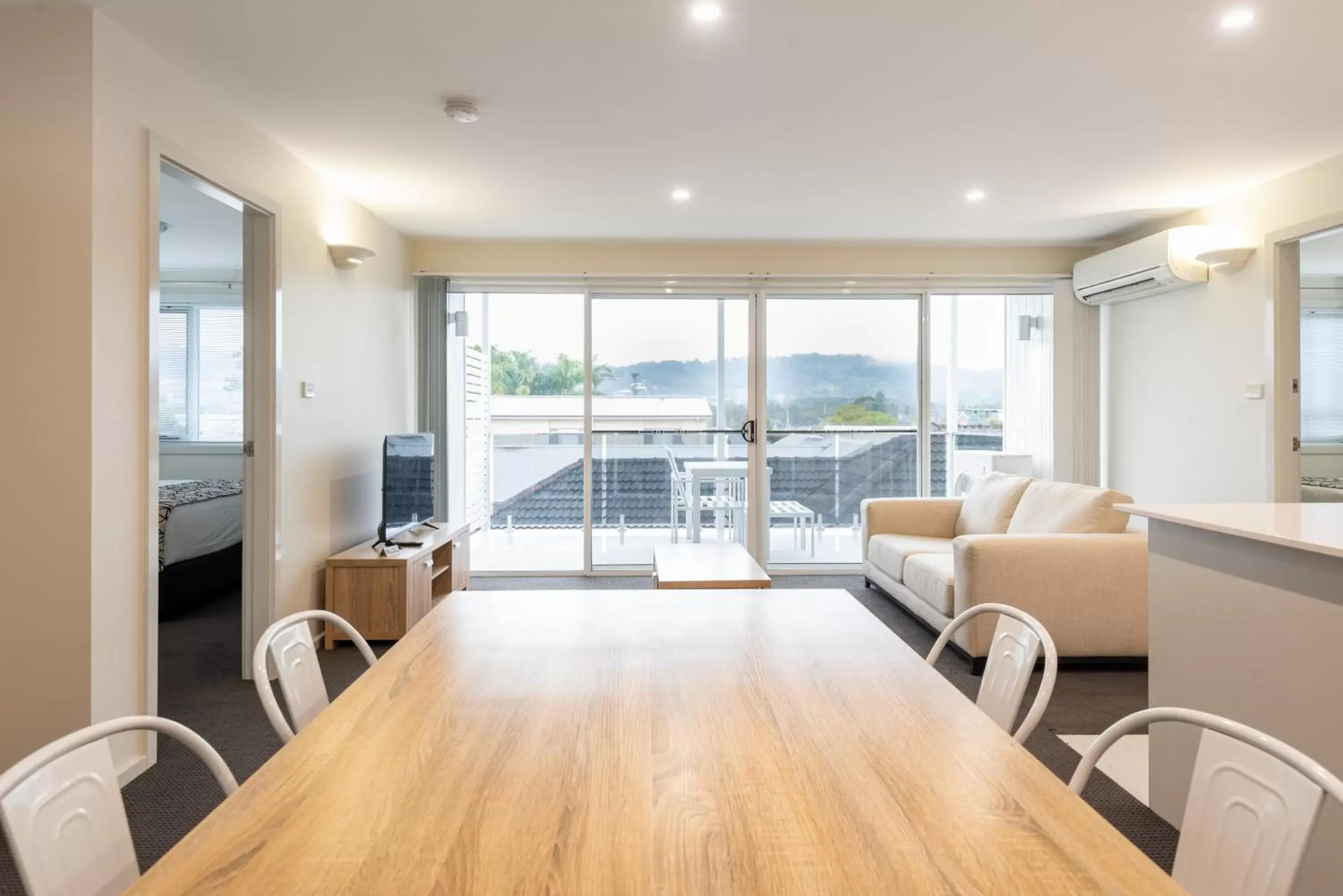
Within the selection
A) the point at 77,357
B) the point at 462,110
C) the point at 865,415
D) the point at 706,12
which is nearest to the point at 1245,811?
the point at 706,12

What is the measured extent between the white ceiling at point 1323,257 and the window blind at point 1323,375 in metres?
0.36

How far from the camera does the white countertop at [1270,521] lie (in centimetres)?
162

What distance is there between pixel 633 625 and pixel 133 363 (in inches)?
82.5

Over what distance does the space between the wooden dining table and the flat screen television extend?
3.11m

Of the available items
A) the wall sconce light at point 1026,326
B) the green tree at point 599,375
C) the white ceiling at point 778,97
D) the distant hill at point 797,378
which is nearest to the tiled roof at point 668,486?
the distant hill at point 797,378

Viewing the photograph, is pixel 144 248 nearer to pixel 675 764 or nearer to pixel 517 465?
pixel 675 764

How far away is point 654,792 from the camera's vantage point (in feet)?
2.88

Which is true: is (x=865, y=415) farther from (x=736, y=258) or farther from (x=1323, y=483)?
(x=1323, y=483)

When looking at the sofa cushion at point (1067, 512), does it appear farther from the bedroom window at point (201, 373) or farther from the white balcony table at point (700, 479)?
the bedroom window at point (201, 373)

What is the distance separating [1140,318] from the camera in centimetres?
523

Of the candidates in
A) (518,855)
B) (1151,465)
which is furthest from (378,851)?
(1151,465)

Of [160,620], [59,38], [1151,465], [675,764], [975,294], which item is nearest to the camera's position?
[675,764]

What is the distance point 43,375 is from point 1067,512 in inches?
165

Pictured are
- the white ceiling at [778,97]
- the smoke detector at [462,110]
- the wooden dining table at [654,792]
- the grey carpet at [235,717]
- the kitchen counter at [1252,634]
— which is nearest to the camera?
the wooden dining table at [654,792]
